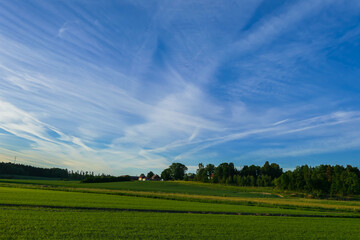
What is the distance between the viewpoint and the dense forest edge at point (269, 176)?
10662 cm

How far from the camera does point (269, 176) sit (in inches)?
6314

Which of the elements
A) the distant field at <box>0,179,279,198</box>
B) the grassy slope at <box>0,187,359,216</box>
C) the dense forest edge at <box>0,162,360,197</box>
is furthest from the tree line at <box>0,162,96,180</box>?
the grassy slope at <box>0,187,359,216</box>

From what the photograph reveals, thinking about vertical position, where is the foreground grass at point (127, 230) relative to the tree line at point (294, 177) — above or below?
below

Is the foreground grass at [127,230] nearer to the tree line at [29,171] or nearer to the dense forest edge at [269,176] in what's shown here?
the dense forest edge at [269,176]

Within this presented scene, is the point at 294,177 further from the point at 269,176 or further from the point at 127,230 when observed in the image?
the point at 127,230

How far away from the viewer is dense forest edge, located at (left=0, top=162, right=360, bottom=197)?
4198 inches

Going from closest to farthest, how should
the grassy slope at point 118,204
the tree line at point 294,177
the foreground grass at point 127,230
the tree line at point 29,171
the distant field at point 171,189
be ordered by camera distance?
1. the foreground grass at point 127,230
2. the grassy slope at point 118,204
3. the distant field at point 171,189
4. the tree line at point 294,177
5. the tree line at point 29,171

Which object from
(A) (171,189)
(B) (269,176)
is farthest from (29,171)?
(B) (269,176)

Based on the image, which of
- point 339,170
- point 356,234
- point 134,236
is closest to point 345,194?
point 339,170

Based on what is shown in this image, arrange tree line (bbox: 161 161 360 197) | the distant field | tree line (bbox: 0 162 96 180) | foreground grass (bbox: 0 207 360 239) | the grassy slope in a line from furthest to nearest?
1. tree line (bbox: 0 162 96 180)
2. tree line (bbox: 161 161 360 197)
3. the distant field
4. the grassy slope
5. foreground grass (bbox: 0 207 360 239)

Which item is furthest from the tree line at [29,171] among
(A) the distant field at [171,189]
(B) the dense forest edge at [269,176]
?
(A) the distant field at [171,189]

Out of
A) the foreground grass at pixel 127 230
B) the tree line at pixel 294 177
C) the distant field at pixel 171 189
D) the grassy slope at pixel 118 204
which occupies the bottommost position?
the distant field at pixel 171 189

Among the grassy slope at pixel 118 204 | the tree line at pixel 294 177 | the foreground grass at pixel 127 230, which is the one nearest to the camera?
the foreground grass at pixel 127 230

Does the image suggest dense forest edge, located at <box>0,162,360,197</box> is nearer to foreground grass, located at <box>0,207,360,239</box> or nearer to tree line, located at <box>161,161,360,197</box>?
tree line, located at <box>161,161,360,197</box>
